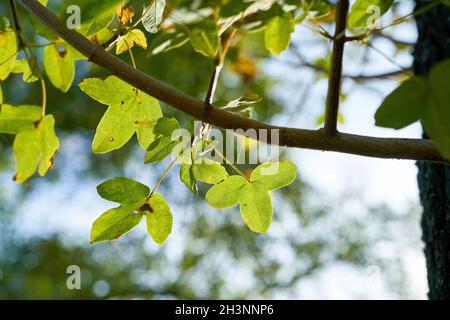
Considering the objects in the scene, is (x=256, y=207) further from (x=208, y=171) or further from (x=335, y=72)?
(x=335, y=72)

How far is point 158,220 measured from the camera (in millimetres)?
583

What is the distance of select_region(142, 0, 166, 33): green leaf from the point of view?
0.53 meters

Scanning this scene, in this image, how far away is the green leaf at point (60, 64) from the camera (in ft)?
2.16

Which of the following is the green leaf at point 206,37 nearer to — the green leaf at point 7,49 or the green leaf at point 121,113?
the green leaf at point 121,113

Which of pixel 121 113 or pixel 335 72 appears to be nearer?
pixel 335 72

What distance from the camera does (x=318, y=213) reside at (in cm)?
215

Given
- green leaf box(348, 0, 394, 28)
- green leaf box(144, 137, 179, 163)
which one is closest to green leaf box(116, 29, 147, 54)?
green leaf box(144, 137, 179, 163)

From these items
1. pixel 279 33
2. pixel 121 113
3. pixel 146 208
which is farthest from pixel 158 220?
pixel 279 33

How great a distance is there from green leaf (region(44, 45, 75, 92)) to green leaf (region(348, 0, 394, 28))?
0.32m

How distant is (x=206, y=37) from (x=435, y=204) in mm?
508

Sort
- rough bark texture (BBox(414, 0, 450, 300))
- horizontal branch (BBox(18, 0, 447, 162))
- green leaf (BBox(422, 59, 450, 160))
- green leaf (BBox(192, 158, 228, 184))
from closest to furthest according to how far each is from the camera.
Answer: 1. green leaf (BBox(422, 59, 450, 160))
2. horizontal branch (BBox(18, 0, 447, 162))
3. green leaf (BBox(192, 158, 228, 184))
4. rough bark texture (BBox(414, 0, 450, 300))

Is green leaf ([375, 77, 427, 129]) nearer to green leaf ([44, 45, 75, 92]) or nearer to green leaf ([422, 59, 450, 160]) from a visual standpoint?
green leaf ([422, 59, 450, 160])

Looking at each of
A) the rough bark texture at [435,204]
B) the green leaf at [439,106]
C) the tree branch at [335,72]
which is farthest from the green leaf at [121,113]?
the rough bark texture at [435,204]

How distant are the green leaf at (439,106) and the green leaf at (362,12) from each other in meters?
0.17
